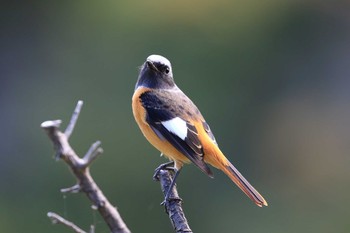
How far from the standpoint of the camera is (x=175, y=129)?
157 inches

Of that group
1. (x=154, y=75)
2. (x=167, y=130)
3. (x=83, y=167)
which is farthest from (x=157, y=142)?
(x=83, y=167)

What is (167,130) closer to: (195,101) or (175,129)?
(175,129)

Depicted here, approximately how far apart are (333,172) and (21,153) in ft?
10.6

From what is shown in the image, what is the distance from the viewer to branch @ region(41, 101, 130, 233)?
1867 millimetres

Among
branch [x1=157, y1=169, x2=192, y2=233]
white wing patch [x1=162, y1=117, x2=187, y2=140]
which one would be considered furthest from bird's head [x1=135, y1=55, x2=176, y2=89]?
branch [x1=157, y1=169, x2=192, y2=233]

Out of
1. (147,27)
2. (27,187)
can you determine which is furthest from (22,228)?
(147,27)

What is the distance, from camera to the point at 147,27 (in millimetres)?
9398

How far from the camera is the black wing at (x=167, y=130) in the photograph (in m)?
3.86

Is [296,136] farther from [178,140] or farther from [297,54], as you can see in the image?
[178,140]

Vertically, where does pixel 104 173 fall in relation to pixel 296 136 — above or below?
above

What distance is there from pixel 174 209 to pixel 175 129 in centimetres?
78

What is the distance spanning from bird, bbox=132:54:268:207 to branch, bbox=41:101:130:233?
1756 millimetres

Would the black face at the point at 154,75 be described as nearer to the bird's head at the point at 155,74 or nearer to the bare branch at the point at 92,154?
the bird's head at the point at 155,74

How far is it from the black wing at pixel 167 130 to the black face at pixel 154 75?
5.5 inches
